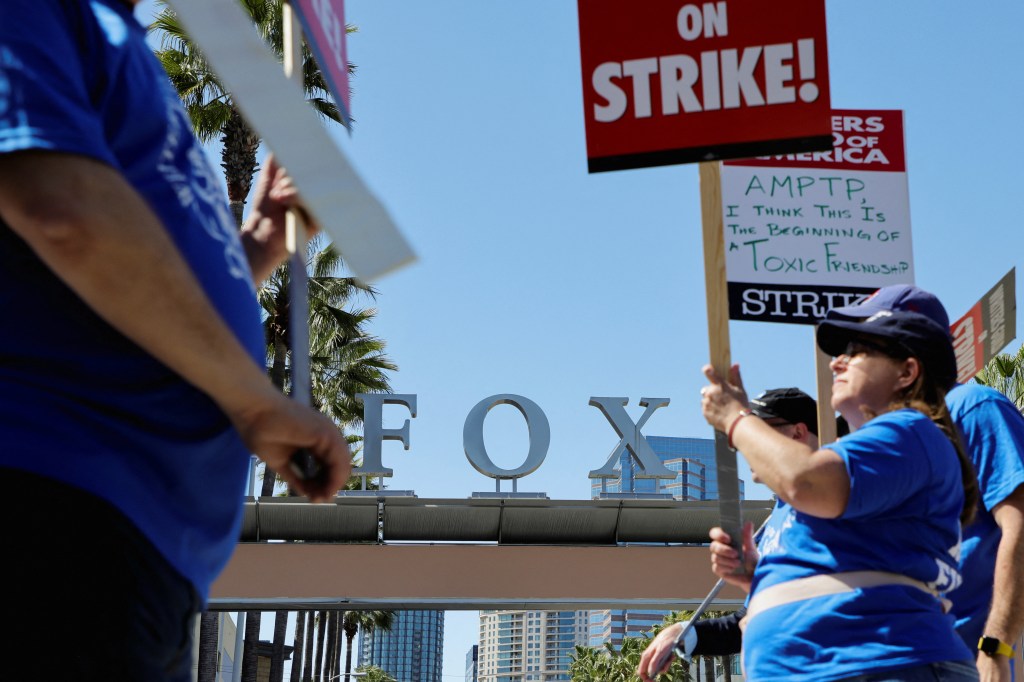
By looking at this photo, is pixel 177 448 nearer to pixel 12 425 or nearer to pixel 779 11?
pixel 12 425

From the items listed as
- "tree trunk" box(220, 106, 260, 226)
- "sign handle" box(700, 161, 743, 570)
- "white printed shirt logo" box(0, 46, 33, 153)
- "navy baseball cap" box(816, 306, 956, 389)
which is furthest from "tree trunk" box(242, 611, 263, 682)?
"white printed shirt logo" box(0, 46, 33, 153)

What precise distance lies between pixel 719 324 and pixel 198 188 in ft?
5.23

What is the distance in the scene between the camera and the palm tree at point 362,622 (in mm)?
51625

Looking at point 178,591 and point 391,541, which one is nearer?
point 178,591

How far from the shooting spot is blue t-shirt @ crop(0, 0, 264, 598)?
136 cm

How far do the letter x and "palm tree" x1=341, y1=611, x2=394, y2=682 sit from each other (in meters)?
22.2

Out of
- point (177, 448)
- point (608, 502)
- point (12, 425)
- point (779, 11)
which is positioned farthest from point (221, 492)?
point (608, 502)

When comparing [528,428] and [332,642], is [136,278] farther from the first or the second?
[332,642]

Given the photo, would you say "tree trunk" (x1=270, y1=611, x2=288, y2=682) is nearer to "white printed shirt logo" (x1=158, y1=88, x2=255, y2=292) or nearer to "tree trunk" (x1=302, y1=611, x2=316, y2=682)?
"tree trunk" (x1=302, y1=611, x2=316, y2=682)

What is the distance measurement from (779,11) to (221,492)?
8.05 ft

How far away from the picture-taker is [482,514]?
23062 mm

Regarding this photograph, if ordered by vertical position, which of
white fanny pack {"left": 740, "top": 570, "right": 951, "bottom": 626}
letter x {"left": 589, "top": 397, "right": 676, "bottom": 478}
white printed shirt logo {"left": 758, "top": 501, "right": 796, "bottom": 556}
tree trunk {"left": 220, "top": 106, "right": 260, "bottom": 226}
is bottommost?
white fanny pack {"left": 740, "top": 570, "right": 951, "bottom": 626}

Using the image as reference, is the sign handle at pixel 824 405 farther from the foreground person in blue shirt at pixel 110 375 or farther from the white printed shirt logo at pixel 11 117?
the white printed shirt logo at pixel 11 117

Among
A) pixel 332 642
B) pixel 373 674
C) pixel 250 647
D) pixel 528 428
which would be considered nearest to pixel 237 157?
pixel 528 428
